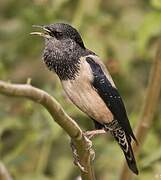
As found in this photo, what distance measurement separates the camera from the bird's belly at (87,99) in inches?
159

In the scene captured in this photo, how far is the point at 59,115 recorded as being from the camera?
3.25 m

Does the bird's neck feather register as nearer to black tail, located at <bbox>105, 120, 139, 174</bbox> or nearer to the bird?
the bird

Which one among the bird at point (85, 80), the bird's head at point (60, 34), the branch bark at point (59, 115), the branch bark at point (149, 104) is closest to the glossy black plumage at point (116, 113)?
the bird at point (85, 80)

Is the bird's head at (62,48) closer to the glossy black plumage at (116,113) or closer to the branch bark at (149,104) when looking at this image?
the glossy black plumage at (116,113)

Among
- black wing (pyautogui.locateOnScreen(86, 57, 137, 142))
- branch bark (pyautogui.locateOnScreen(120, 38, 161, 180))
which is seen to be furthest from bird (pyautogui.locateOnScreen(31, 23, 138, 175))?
branch bark (pyautogui.locateOnScreen(120, 38, 161, 180))

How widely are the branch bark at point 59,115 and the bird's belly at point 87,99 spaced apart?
304mm

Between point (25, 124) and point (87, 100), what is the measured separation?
1.25 meters

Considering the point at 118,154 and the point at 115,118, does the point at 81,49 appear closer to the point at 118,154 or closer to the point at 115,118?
the point at 115,118

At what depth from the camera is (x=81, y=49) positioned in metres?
4.08

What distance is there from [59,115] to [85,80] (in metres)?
0.88

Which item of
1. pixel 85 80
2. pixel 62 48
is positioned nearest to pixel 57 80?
pixel 85 80

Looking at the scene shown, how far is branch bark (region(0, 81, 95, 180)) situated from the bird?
0.35m

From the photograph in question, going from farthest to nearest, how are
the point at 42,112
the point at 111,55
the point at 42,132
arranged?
the point at 111,55 → the point at 42,132 → the point at 42,112

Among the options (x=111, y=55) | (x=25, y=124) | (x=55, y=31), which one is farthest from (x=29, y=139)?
(x=55, y=31)
